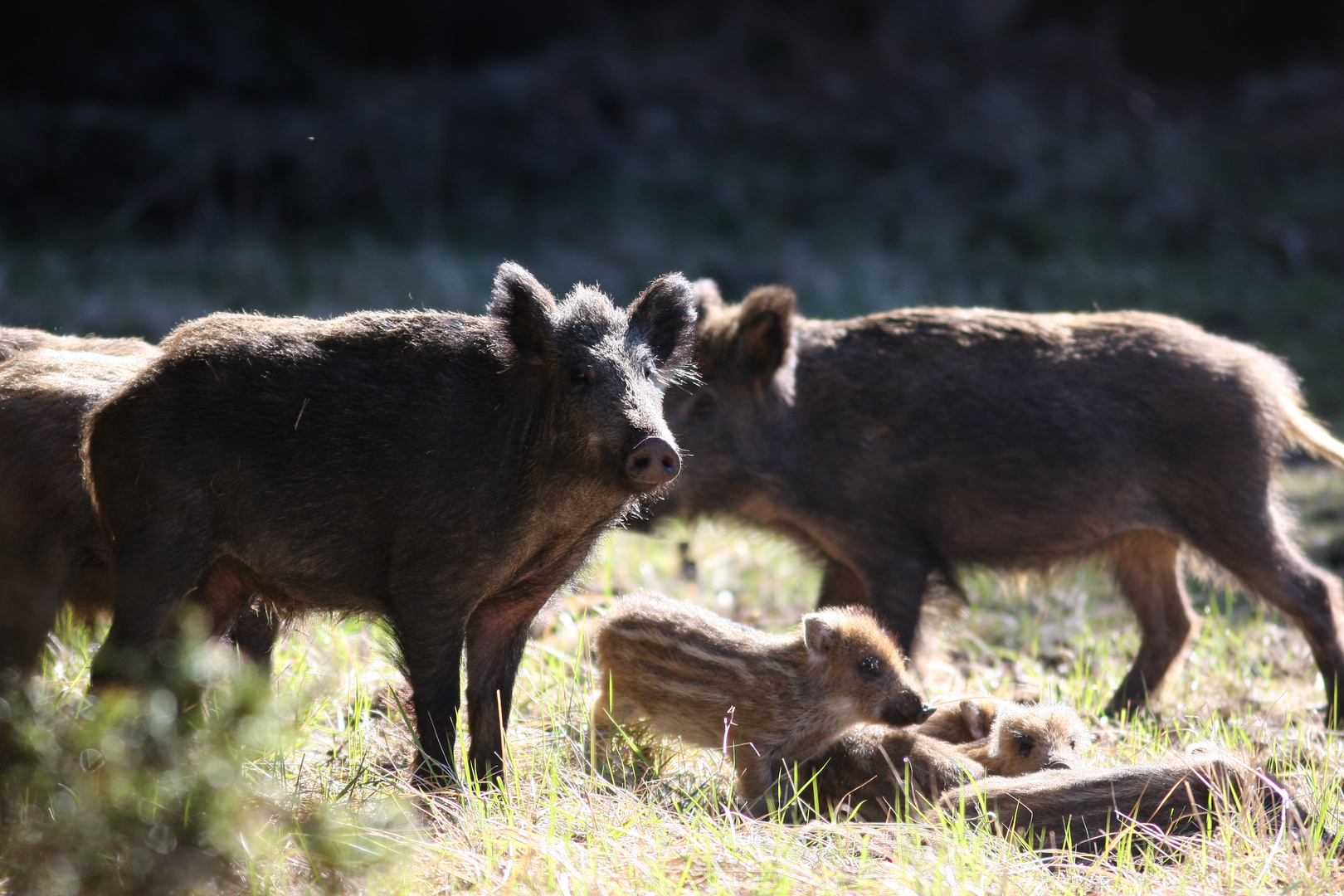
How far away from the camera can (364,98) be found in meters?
14.4

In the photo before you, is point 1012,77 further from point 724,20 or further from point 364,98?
point 364,98

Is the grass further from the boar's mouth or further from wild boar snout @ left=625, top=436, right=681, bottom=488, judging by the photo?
wild boar snout @ left=625, top=436, right=681, bottom=488

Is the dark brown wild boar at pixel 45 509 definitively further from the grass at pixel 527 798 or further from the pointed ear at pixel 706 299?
the pointed ear at pixel 706 299

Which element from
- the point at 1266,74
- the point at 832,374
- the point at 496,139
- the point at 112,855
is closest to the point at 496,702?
the point at 112,855

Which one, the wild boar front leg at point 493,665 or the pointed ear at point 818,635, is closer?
the wild boar front leg at point 493,665

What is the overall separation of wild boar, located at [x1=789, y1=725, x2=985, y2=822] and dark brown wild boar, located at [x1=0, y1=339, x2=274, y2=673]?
7.42 feet

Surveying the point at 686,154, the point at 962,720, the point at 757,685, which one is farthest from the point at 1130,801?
the point at 686,154

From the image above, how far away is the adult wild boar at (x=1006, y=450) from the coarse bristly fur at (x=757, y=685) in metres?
1.03

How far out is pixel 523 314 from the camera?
3637mm

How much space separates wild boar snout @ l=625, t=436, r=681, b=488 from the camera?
3238 mm

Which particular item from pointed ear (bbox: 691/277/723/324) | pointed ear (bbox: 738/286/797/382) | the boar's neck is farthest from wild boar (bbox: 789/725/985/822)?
pointed ear (bbox: 691/277/723/324)

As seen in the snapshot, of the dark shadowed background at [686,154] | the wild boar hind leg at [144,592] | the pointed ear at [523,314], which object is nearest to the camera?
the wild boar hind leg at [144,592]

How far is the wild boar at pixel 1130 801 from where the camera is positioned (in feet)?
11.5

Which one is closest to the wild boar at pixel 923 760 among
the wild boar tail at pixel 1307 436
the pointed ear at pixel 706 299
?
the wild boar tail at pixel 1307 436
